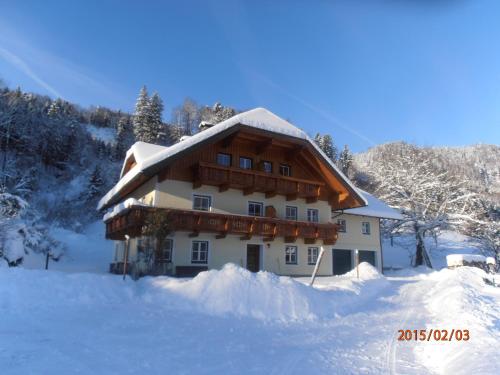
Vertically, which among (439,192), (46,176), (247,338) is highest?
(46,176)

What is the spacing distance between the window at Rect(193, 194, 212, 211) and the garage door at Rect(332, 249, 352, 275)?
1184cm

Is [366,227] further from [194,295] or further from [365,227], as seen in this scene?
[194,295]

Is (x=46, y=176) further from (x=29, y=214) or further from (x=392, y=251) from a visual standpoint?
(x=392, y=251)

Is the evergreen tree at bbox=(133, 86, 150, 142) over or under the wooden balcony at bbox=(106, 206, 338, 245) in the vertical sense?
over

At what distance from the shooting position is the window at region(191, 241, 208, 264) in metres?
22.1

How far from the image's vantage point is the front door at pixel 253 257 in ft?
80.2

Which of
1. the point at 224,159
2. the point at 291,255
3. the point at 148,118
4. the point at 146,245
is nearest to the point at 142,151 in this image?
the point at 224,159

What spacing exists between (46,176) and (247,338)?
49.7 metres

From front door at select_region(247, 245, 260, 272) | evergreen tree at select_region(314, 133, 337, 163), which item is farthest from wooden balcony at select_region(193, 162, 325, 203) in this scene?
evergreen tree at select_region(314, 133, 337, 163)

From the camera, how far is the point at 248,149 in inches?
998

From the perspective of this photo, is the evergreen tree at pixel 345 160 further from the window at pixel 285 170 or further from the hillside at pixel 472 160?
the window at pixel 285 170

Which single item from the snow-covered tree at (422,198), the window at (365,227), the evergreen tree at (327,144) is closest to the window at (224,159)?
the window at (365,227)

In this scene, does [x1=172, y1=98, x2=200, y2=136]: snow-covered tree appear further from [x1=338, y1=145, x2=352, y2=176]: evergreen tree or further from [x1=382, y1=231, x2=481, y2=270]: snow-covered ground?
[x1=382, y1=231, x2=481, y2=270]: snow-covered ground

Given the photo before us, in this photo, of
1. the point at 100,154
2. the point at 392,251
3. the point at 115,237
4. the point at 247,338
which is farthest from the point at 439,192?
the point at 100,154
